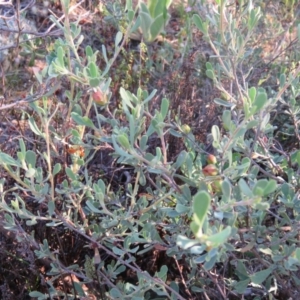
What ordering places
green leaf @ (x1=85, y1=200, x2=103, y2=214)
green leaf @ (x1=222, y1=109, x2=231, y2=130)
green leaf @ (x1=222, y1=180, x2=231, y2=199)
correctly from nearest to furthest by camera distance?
green leaf @ (x1=222, y1=180, x2=231, y2=199)
green leaf @ (x1=222, y1=109, x2=231, y2=130)
green leaf @ (x1=85, y1=200, x2=103, y2=214)

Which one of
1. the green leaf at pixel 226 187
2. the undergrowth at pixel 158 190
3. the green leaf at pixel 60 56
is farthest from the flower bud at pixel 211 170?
the green leaf at pixel 60 56

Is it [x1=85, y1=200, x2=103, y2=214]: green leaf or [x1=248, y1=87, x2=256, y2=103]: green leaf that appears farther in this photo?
[x1=85, y1=200, x2=103, y2=214]: green leaf

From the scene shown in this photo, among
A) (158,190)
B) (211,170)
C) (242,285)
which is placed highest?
(211,170)

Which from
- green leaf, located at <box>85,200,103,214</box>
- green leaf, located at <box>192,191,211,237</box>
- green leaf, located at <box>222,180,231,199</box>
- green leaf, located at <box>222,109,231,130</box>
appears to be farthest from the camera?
green leaf, located at <box>85,200,103,214</box>

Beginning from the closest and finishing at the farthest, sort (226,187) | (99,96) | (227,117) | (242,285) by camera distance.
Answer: (226,187)
(227,117)
(99,96)
(242,285)

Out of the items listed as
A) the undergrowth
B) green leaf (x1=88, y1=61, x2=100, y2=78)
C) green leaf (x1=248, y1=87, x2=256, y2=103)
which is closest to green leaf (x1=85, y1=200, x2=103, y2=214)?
the undergrowth

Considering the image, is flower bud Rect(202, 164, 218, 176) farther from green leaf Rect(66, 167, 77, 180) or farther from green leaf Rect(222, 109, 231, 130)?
green leaf Rect(66, 167, 77, 180)

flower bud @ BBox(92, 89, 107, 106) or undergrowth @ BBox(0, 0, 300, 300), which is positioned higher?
flower bud @ BBox(92, 89, 107, 106)

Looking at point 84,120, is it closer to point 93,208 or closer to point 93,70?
point 93,70

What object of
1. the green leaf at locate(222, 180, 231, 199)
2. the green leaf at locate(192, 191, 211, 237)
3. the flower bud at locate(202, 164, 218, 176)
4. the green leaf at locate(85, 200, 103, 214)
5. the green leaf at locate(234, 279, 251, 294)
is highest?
the green leaf at locate(192, 191, 211, 237)

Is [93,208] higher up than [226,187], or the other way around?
[226,187]

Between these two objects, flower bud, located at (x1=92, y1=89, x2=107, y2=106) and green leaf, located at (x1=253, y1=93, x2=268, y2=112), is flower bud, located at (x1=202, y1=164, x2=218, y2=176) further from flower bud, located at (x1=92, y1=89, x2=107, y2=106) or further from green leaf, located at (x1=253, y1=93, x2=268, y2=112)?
flower bud, located at (x1=92, y1=89, x2=107, y2=106)

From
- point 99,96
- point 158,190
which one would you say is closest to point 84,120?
point 99,96

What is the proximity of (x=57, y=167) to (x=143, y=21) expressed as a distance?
669 mm
